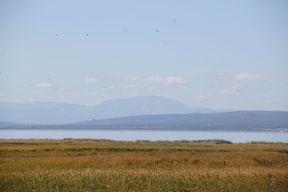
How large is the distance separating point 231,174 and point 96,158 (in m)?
14.5

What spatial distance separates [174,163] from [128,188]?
13.5 meters

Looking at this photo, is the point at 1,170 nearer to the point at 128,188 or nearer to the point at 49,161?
the point at 49,161

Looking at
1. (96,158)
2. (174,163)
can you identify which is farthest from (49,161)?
(174,163)

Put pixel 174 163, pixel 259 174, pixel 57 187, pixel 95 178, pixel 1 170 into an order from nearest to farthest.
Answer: pixel 57 187 < pixel 95 178 < pixel 259 174 < pixel 1 170 < pixel 174 163

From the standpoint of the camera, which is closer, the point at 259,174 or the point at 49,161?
the point at 259,174

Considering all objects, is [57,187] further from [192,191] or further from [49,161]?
[49,161]

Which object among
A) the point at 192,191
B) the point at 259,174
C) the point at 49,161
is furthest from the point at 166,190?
the point at 49,161

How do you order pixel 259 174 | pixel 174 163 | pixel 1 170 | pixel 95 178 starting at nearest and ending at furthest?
pixel 95 178, pixel 259 174, pixel 1 170, pixel 174 163

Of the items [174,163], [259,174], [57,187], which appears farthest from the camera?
[174,163]

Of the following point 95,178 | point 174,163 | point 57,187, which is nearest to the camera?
point 57,187

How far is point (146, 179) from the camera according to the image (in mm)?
32812

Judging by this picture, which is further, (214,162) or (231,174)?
(214,162)

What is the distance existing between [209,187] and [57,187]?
27.6ft

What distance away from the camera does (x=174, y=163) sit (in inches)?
1700
